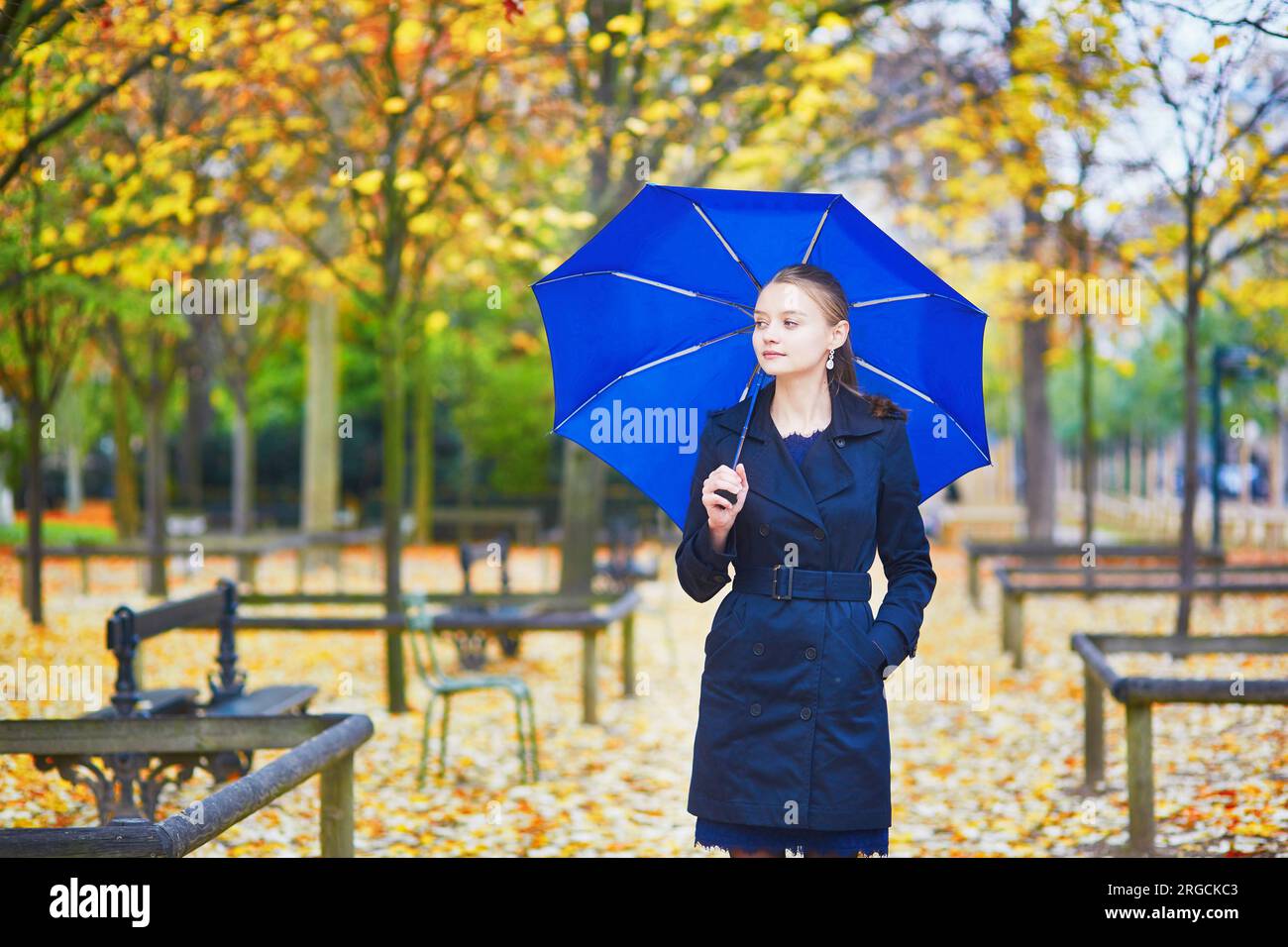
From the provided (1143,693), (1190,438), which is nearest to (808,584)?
(1143,693)

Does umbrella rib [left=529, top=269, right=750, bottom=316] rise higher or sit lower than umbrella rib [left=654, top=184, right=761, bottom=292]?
lower

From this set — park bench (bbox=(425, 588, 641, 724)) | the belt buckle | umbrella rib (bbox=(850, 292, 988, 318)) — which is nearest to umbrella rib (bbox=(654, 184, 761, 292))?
umbrella rib (bbox=(850, 292, 988, 318))

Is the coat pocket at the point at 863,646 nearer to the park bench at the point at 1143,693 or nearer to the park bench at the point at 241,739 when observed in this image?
the park bench at the point at 241,739

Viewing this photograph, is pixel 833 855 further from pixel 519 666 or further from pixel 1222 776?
pixel 519 666

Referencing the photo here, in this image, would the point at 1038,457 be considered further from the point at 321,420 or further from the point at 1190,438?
the point at 321,420

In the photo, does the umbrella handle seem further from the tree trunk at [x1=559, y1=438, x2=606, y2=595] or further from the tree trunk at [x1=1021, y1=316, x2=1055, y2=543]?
the tree trunk at [x1=1021, y1=316, x2=1055, y2=543]

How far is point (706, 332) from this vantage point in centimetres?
410

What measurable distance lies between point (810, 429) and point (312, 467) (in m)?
18.5

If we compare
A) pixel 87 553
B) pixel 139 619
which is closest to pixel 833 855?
pixel 139 619

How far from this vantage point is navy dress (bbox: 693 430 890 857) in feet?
11.7

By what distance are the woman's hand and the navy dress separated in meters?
0.74

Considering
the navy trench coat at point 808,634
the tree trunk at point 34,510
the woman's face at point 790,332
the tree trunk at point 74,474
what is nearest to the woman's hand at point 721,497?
the navy trench coat at point 808,634

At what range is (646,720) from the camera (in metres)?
9.94

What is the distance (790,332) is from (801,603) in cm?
68
